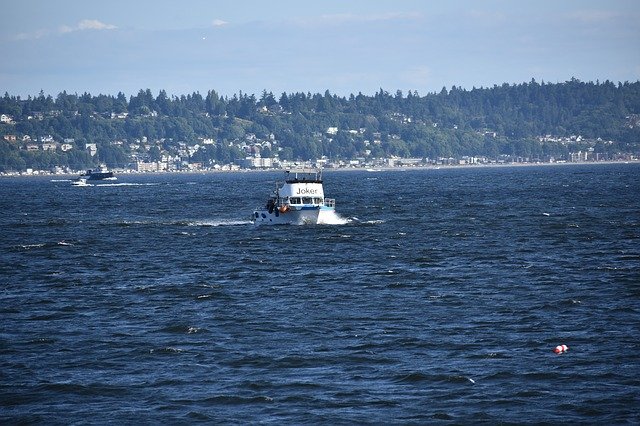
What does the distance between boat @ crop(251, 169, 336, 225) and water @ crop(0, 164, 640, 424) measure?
22.6ft

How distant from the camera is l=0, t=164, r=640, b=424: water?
117 ft

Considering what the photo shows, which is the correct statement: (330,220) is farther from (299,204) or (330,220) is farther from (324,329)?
(324,329)

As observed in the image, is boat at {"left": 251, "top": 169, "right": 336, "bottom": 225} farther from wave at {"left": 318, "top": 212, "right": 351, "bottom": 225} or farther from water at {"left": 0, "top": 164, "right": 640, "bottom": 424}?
water at {"left": 0, "top": 164, "right": 640, "bottom": 424}

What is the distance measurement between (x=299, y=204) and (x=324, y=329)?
52852 mm

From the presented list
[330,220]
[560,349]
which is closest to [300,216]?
[330,220]

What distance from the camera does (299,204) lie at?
99.5 m

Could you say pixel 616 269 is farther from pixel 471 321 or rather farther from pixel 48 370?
pixel 48 370

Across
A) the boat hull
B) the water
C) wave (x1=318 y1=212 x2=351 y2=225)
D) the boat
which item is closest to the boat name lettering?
the boat

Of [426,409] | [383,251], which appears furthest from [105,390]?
[383,251]

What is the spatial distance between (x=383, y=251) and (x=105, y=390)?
1700 inches

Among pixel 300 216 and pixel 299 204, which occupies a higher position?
pixel 299 204

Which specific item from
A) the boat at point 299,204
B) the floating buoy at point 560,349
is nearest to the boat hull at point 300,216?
the boat at point 299,204

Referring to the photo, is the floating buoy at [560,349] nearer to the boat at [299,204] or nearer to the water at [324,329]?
the water at [324,329]

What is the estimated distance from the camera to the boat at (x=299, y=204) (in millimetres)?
98062
